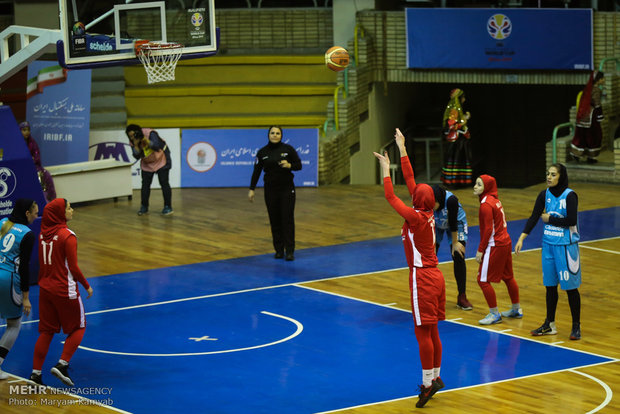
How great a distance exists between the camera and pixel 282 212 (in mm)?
14258

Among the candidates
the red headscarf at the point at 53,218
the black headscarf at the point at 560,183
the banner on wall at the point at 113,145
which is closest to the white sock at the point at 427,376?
the black headscarf at the point at 560,183

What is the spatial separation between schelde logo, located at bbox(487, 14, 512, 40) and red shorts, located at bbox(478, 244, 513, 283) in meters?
11.3

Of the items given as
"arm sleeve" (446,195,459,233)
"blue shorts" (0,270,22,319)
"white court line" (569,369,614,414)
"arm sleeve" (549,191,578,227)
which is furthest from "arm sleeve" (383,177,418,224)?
"blue shorts" (0,270,22,319)

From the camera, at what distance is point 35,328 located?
11.5 meters

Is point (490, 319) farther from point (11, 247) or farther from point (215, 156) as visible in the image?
point (215, 156)

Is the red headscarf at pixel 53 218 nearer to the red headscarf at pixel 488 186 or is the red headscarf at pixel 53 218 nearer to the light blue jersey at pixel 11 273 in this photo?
the light blue jersey at pixel 11 273

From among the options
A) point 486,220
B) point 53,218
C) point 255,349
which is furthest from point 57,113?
point 486,220

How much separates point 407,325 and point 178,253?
15.7 feet

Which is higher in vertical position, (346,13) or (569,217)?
(346,13)

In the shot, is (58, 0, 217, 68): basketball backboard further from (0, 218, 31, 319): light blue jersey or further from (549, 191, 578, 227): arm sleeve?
(549, 191, 578, 227): arm sleeve

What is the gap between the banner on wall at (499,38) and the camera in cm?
2114

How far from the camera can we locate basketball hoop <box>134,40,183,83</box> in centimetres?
1421

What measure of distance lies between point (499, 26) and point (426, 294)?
547 inches

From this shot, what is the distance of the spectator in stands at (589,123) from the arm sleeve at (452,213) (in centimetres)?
873
